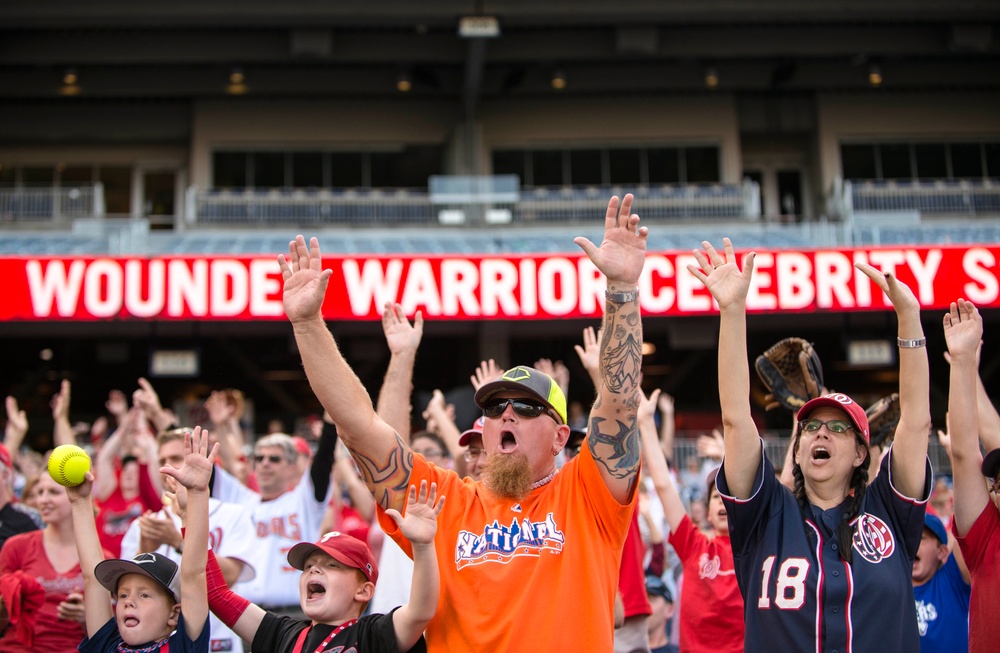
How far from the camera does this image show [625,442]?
3.21m

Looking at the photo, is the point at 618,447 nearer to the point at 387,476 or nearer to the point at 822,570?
the point at 387,476

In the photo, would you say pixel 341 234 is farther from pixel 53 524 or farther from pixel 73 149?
pixel 53 524

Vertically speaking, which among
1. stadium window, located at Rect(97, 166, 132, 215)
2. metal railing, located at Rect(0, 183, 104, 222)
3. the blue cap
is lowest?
the blue cap

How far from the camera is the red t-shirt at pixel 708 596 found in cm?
459

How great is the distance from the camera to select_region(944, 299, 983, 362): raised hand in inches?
154

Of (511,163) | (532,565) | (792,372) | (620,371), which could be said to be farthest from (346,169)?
(532,565)

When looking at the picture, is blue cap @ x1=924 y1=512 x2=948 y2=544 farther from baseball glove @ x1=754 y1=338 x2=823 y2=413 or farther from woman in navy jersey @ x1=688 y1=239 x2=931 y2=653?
woman in navy jersey @ x1=688 y1=239 x2=931 y2=653

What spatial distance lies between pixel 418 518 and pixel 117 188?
21659 millimetres

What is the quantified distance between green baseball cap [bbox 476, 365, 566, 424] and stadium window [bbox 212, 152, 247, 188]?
770 inches

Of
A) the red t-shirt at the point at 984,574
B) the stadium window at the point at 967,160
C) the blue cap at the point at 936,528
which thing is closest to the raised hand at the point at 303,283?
the red t-shirt at the point at 984,574

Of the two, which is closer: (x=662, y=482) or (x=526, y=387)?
(x=526, y=387)

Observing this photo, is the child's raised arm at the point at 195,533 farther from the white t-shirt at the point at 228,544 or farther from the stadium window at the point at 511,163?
the stadium window at the point at 511,163

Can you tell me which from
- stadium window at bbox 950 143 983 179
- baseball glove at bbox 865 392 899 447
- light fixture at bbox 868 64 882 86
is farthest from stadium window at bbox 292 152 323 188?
baseball glove at bbox 865 392 899 447

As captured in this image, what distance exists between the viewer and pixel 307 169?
22.2 metres
